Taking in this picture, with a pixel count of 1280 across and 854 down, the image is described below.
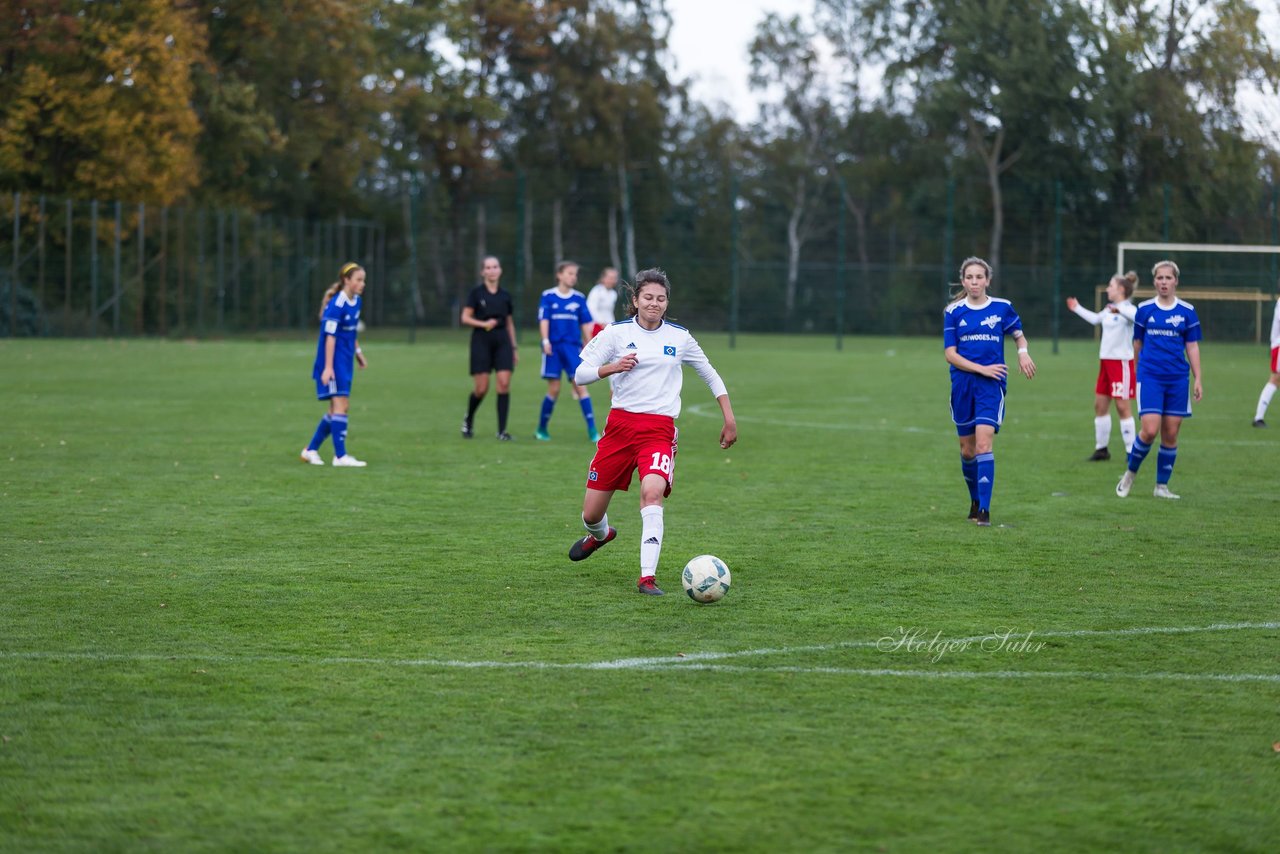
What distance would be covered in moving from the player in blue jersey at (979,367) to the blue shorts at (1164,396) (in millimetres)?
1517

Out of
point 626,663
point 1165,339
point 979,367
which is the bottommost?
point 626,663

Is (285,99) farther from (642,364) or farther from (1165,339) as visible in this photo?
(642,364)

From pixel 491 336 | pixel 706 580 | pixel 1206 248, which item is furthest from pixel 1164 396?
pixel 1206 248

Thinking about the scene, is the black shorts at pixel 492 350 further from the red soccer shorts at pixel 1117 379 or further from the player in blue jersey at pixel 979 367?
the player in blue jersey at pixel 979 367

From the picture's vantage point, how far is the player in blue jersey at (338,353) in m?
13.6

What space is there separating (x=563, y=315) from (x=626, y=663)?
11.1 meters

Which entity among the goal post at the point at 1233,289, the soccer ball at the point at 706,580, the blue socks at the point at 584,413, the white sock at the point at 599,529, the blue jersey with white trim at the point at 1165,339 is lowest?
the soccer ball at the point at 706,580

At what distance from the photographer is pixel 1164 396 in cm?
1170

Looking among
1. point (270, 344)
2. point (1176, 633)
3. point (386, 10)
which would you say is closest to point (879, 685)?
point (1176, 633)

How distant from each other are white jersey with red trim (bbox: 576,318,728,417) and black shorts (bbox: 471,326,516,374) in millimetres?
8198

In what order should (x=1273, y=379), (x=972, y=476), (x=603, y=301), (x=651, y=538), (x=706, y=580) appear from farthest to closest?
(x=603, y=301) → (x=1273, y=379) → (x=972, y=476) → (x=651, y=538) → (x=706, y=580)

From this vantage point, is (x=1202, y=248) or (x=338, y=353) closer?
(x=338, y=353)

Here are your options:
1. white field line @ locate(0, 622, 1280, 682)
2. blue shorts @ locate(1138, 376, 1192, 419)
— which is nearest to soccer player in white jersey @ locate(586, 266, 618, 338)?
blue shorts @ locate(1138, 376, 1192, 419)

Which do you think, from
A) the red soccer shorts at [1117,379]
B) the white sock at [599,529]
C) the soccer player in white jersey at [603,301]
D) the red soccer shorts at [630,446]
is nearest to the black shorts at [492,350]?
the soccer player in white jersey at [603,301]
